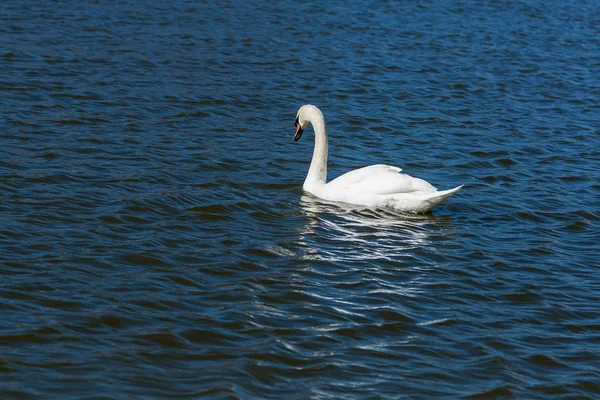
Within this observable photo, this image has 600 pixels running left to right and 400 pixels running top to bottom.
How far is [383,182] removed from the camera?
35.3 feet

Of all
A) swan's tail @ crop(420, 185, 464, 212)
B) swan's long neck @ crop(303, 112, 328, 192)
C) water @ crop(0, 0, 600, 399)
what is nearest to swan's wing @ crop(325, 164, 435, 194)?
swan's tail @ crop(420, 185, 464, 212)

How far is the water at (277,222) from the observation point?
6.94 m

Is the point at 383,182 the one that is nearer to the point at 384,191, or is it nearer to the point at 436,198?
the point at 384,191

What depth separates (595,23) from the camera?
25.0 meters

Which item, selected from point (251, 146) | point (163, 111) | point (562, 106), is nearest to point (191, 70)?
point (163, 111)

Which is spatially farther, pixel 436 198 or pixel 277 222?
pixel 436 198

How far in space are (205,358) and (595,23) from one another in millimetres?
20668

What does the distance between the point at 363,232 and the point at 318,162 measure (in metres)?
1.83

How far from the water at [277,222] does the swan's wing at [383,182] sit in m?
0.29

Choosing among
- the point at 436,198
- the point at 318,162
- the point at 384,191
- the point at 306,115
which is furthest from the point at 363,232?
the point at 306,115

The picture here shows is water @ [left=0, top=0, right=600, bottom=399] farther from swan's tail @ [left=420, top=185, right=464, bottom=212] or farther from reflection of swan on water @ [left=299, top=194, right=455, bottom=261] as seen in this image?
swan's tail @ [left=420, top=185, right=464, bottom=212]

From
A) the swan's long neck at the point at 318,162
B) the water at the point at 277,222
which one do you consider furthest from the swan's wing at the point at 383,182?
the swan's long neck at the point at 318,162

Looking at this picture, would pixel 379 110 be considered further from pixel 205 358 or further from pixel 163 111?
pixel 205 358

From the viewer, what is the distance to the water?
6938 millimetres
